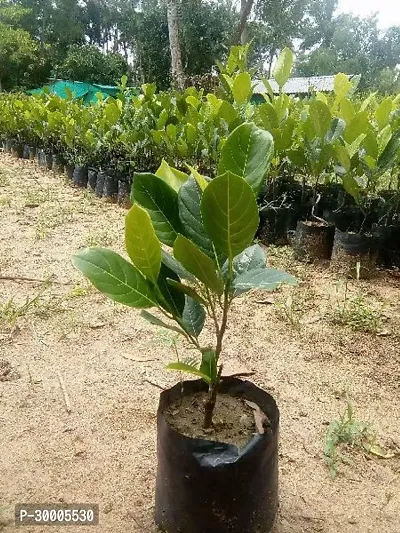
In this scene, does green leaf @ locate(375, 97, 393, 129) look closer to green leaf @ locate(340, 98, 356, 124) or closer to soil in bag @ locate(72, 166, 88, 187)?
green leaf @ locate(340, 98, 356, 124)

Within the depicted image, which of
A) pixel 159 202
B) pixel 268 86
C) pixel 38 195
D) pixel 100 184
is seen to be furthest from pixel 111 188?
pixel 159 202

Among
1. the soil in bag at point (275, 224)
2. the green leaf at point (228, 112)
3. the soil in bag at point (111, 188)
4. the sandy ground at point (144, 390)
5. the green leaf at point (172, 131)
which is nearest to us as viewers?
the sandy ground at point (144, 390)

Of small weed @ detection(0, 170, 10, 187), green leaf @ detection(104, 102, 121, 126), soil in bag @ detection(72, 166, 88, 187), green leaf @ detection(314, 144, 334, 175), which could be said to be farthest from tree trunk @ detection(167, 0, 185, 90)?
green leaf @ detection(314, 144, 334, 175)

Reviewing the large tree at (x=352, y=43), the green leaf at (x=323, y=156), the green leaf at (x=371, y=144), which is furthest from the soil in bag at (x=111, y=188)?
the large tree at (x=352, y=43)

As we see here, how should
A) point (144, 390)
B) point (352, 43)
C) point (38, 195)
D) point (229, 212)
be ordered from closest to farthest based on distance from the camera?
A: point (229, 212) → point (144, 390) → point (38, 195) → point (352, 43)

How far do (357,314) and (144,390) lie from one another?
3.43ft

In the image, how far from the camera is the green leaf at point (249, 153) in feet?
3.02

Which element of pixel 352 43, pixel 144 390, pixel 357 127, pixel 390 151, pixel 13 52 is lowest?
pixel 144 390

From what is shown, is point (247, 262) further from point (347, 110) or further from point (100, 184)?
point (100, 184)

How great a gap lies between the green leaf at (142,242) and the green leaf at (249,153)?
0.20m

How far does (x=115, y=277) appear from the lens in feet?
3.11

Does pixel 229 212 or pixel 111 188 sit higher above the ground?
pixel 229 212

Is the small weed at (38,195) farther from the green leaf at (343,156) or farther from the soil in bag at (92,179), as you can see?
the green leaf at (343,156)

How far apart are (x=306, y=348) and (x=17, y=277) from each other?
156 cm
